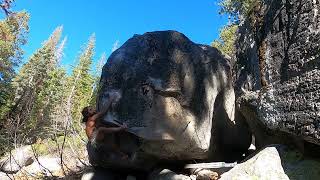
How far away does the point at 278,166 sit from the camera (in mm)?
6219

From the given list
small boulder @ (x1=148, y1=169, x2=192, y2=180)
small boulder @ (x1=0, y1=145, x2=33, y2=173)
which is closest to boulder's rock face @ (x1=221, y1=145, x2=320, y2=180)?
small boulder @ (x1=148, y1=169, x2=192, y2=180)

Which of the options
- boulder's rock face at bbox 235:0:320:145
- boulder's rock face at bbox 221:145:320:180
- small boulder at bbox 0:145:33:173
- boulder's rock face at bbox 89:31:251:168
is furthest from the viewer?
small boulder at bbox 0:145:33:173

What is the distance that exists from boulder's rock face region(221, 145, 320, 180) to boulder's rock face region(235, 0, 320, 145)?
1.29ft

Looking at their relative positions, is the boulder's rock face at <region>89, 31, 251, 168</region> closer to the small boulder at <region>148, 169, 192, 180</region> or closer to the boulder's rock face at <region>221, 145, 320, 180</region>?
the small boulder at <region>148, 169, 192, 180</region>

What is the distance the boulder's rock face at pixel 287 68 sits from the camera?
18.0 feet

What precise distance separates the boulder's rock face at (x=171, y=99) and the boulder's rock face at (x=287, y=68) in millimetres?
1284

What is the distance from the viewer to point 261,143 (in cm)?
788

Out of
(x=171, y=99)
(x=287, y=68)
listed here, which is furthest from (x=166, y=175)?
(x=287, y=68)

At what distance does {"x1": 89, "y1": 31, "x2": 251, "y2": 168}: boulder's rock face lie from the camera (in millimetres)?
8266

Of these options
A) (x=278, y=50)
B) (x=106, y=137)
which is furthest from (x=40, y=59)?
(x=278, y=50)

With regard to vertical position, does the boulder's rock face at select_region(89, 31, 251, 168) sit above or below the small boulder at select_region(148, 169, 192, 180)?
above

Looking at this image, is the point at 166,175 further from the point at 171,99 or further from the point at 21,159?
the point at 21,159

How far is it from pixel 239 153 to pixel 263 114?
3120 millimetres

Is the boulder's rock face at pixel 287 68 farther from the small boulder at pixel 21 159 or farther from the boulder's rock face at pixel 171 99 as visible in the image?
the small boulder at pixel 21 159
